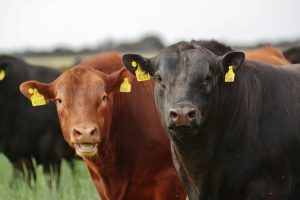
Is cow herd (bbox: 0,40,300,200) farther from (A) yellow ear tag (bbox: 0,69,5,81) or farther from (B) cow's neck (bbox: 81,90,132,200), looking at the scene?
(A) yellow ear tag (bbox: 0,69,5,81)

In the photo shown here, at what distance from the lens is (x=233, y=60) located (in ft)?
19.1

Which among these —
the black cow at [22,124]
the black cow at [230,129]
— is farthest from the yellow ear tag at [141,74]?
the black cow at [22,124]

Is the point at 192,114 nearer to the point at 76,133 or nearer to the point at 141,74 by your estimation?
the point at 141,74

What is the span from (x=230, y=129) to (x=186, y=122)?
712 millimetres

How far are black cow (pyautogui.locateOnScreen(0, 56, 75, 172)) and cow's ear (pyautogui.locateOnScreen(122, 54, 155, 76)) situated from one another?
13.8ft

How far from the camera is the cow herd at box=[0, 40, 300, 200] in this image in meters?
5.68

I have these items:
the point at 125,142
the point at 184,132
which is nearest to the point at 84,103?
the point at 125,142

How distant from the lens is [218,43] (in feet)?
20.7

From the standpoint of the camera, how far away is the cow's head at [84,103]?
6.30 m

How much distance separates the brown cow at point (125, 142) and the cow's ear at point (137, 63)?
0.48 metres

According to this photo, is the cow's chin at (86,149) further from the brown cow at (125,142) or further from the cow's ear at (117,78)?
the cow's ear at (117,78)

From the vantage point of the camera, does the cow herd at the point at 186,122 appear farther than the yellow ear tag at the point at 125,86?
No

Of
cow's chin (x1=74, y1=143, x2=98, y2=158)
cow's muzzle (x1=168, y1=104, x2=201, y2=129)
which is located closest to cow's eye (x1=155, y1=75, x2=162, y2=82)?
cow's muzzle (x1=168, y1=104, x2=201, y2=129)

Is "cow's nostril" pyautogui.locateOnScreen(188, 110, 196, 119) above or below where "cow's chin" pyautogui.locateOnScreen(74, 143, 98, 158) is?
above
